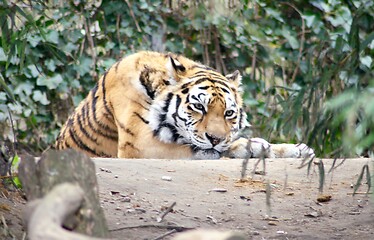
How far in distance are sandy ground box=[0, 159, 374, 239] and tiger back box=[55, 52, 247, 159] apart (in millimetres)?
570

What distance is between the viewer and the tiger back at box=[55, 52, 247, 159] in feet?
20.5

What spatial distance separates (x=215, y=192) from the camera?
4980mm

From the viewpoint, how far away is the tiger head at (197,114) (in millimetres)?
6184

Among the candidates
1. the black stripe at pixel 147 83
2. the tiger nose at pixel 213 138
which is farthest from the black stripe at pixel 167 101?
the tiger nose at pixel 213 138

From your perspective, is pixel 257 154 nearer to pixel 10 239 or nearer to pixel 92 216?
pixel 10 239

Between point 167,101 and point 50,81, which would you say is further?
point 50,81

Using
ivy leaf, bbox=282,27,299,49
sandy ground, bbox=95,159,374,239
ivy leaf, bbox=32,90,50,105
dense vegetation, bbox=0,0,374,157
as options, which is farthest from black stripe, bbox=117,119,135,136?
ivy leaf, bbox=282,27,299,49

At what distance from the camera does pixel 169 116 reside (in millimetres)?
6359

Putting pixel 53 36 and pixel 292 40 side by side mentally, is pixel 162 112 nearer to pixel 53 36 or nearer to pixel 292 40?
pixel 53 36

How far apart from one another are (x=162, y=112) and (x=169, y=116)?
→ 67 mm

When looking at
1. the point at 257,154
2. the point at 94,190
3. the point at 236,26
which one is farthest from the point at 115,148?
the point at 94,190

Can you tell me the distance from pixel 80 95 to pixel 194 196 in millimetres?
4732

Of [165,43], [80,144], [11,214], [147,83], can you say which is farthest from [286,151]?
[165,43]

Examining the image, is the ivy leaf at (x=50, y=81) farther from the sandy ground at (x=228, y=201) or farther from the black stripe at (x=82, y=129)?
the sandy ground at (x=228, y=201)
